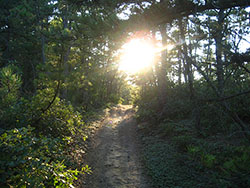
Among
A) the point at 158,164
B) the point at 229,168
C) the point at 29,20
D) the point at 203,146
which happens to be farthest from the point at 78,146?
the point at 29,20

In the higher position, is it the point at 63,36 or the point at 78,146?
the point at 63,36

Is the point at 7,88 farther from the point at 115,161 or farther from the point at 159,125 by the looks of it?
the point at 159,125

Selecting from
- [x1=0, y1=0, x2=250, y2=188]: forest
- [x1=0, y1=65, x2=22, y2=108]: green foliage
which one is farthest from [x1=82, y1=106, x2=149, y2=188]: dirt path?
[x1=0, y1=65, x2=22, y2=108]: green foliage

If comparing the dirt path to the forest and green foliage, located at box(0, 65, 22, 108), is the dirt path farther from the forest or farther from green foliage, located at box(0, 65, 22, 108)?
green foliage, located at box(0, 65, 22, 108)

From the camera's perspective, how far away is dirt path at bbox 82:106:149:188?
16.6 feet

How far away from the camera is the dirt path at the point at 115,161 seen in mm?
5051

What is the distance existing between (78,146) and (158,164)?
3.23 m

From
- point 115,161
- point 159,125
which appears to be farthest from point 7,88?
point 159,125

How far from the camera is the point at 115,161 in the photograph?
6430 mm

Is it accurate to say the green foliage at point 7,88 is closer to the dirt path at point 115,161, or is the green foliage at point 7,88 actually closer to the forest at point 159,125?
the forest at point 159,125

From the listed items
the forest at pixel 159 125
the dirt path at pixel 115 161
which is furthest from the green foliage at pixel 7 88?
the dirt path at pixel 115 161

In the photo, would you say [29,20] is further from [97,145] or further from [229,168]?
[229,168]

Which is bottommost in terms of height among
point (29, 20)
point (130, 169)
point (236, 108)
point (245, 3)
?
point (130, 169)

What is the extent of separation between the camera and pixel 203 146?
246 inches
